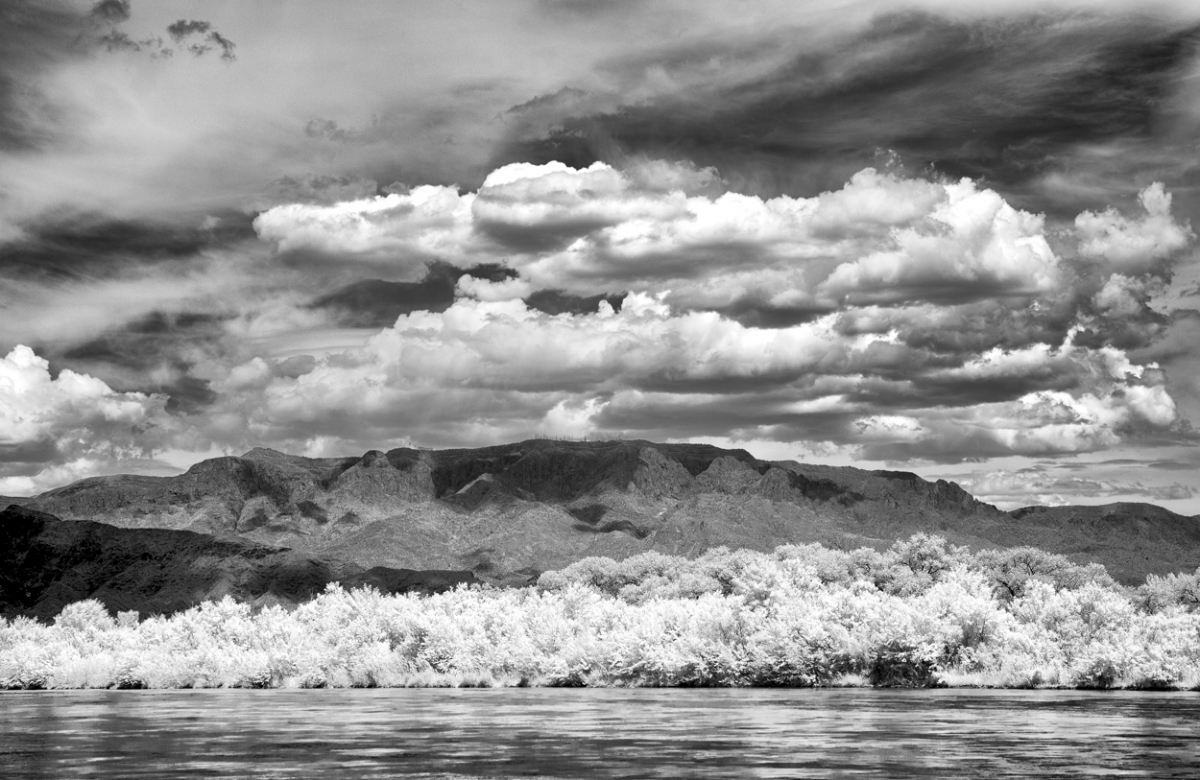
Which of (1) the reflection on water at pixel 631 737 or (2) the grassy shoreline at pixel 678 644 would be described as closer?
(1) the reflection on water at pixel 631 737

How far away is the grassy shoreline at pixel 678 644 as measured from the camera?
54.3m

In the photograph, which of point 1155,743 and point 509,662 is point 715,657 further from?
point 1155,743

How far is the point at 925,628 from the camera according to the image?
54.7 m

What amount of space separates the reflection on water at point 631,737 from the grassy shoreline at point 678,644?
3913 mm

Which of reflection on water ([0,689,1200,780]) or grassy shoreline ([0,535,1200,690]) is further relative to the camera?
grassy shoreline ([0,535,1200,690])

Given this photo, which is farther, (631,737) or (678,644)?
(678,644)

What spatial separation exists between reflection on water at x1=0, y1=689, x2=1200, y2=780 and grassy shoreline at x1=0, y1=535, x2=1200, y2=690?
3.91 m

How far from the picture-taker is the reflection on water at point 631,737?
2519cm

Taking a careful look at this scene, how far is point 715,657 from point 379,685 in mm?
19295

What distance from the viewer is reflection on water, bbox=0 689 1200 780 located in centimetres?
2519

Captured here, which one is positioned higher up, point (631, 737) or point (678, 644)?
point (631, 737)

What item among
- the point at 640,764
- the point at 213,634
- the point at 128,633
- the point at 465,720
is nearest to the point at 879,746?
the point at 640,764

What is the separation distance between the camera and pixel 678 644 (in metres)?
60.0

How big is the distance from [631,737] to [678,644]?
91.7ft
